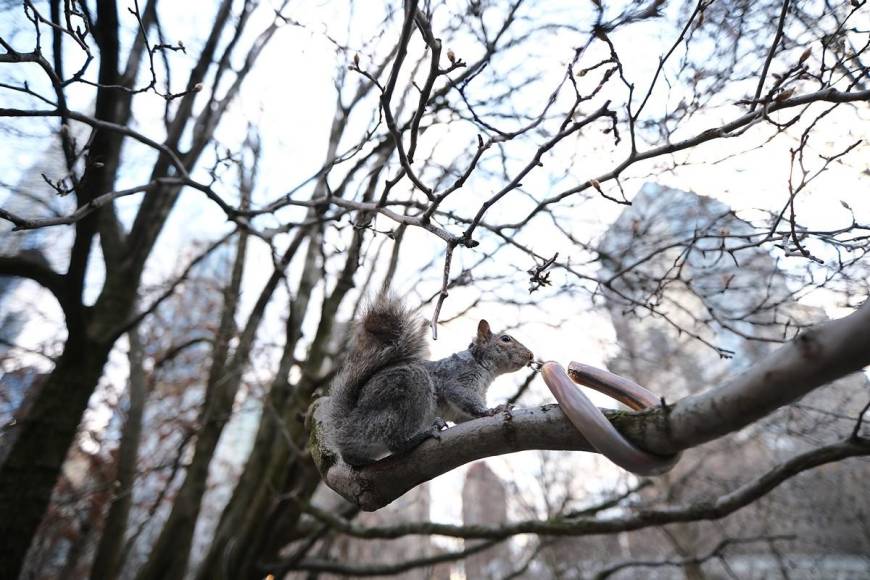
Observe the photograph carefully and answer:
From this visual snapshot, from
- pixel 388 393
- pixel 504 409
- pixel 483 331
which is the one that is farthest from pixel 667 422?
pixel 483 331

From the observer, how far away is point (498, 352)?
2.96 meters

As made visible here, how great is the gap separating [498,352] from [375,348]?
1079mm

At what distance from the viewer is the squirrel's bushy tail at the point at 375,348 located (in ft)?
6.84

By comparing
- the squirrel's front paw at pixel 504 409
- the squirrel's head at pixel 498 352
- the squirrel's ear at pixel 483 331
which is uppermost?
the squirrel's ear at pixel 483 331

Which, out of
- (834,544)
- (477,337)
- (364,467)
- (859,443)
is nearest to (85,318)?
(477,337)

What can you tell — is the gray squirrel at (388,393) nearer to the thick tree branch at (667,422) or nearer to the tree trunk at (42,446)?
the thick tree branch at (667,422)

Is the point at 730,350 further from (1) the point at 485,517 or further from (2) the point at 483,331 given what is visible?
(1) the point at 485,517

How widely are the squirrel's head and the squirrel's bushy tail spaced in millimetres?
828

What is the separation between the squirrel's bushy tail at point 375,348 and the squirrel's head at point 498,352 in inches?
32.6

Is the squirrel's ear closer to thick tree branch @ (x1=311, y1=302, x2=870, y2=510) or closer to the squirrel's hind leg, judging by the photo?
the squirrel's hind leg

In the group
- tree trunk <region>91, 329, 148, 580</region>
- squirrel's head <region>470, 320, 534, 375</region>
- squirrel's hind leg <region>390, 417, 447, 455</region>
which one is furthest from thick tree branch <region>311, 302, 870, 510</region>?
tree trunk <region>91, 329, 148, 580</region>

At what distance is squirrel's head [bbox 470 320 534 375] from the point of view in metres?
2.93

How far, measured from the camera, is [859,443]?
2270 mm

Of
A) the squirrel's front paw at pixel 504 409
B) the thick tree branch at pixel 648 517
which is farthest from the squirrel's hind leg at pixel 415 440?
the thick tree branch at pixel 648 517
